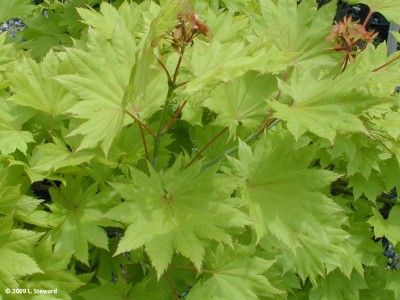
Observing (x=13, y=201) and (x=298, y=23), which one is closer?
(x=13, y=201)

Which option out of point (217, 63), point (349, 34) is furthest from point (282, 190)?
point (349, 34)

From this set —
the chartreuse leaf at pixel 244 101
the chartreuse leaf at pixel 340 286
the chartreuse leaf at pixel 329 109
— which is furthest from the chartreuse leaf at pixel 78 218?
the chartreuse leaf at pixel 340 286

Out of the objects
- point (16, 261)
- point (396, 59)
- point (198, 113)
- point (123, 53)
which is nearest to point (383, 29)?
point (396, 59)

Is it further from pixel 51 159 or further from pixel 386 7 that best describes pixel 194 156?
pixel 386 7

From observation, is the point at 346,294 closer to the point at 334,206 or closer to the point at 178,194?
the point at 334,206

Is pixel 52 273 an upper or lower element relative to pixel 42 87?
lower

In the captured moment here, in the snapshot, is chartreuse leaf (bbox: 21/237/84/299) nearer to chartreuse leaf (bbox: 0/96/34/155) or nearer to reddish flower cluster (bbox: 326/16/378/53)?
chartreuse leaf (bbox: 0/96/34/155)
